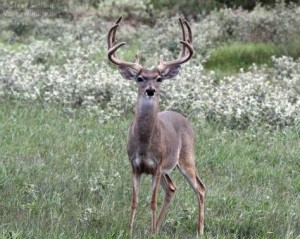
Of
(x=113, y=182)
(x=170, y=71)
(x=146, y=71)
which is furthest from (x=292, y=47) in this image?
(x=146, y=71)

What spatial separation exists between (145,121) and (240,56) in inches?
549

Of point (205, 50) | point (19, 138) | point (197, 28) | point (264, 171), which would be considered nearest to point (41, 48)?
point (205, 50)

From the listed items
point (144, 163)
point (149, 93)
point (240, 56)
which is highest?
point (149, 93)

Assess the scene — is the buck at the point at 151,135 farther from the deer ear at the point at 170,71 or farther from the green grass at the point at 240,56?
the green grass at the point at 240,56

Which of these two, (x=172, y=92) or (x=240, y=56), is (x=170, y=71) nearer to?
(x=172, y=92)

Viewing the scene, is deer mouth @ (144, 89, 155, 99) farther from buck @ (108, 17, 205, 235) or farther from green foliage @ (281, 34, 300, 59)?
green foliage @ (281, 34, 300, 59)

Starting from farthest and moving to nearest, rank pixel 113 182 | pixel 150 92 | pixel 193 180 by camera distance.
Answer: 1. pixel 113 182
2. pixel 193 180
3. pixel 150 92

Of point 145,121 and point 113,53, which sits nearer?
point 145,121

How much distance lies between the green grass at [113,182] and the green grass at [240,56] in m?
8.59

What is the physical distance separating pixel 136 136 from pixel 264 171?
288cm

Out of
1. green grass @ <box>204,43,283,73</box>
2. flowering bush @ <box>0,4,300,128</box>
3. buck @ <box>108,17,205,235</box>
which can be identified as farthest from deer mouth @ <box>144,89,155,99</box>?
green grass @ <box>204,43,283,73</box>

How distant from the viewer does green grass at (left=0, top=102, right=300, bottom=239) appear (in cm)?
715

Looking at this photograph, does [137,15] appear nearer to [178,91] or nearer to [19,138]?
[178,91]

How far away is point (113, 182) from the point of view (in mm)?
8383
